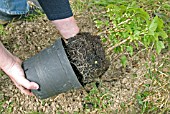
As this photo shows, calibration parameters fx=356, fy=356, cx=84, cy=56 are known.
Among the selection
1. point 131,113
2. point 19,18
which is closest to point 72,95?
point 131,113

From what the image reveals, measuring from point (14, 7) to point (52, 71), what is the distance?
2.34 ft

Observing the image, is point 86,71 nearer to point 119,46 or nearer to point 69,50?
point 69,50

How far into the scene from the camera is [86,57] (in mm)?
1670

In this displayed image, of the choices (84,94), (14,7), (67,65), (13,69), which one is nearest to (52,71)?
(67,65)

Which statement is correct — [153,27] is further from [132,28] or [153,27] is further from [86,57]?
[86,57]

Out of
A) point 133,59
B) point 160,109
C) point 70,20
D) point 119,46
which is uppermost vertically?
point 70,20

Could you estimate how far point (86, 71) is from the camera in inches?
66.0

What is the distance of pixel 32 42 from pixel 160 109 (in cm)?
85

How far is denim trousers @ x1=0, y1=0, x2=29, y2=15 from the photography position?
218cm

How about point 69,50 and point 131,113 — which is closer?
point 69,50

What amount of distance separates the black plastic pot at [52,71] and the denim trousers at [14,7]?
22.2 inches

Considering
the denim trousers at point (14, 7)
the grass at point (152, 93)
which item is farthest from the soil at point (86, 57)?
the denim trousers at point (14, 7)

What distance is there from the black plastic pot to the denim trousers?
1.85 feet

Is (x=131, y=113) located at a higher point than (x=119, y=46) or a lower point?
lower
